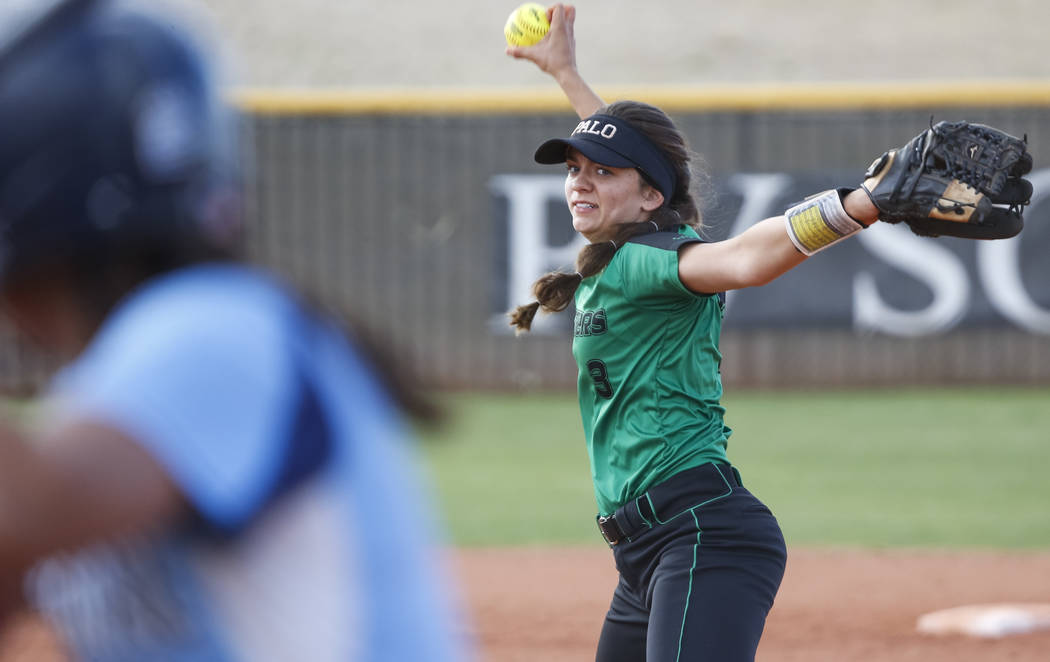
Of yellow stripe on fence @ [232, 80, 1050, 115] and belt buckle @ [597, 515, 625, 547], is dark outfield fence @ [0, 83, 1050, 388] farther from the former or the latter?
belt buckle @ [597, 515, 625, 547]

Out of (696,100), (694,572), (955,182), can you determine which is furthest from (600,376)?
(696,100)

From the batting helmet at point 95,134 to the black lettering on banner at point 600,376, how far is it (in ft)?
8.32

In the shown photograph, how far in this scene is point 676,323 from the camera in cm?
383

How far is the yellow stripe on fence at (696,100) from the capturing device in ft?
49.4

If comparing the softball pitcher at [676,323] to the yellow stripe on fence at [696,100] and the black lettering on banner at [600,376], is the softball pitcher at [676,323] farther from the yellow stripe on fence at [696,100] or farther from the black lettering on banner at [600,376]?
the yellow stripe on fence at [696,100]

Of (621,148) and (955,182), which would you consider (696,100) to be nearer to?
(621,148)

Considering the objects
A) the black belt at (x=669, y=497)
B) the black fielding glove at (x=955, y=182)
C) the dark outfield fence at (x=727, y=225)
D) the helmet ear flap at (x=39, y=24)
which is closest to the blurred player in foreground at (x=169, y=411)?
the helmet ear flap at (x=39, y=24)

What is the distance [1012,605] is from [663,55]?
17.9 meters

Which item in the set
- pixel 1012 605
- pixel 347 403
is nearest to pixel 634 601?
pixel 347 403

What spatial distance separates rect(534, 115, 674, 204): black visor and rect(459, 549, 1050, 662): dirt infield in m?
3.15

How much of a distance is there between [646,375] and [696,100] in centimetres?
1189

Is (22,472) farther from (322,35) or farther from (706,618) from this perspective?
(322,35)

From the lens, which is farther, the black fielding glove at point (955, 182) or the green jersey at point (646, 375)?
the green jersey at point (646, 375)

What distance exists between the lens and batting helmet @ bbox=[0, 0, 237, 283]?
52.2 inches
